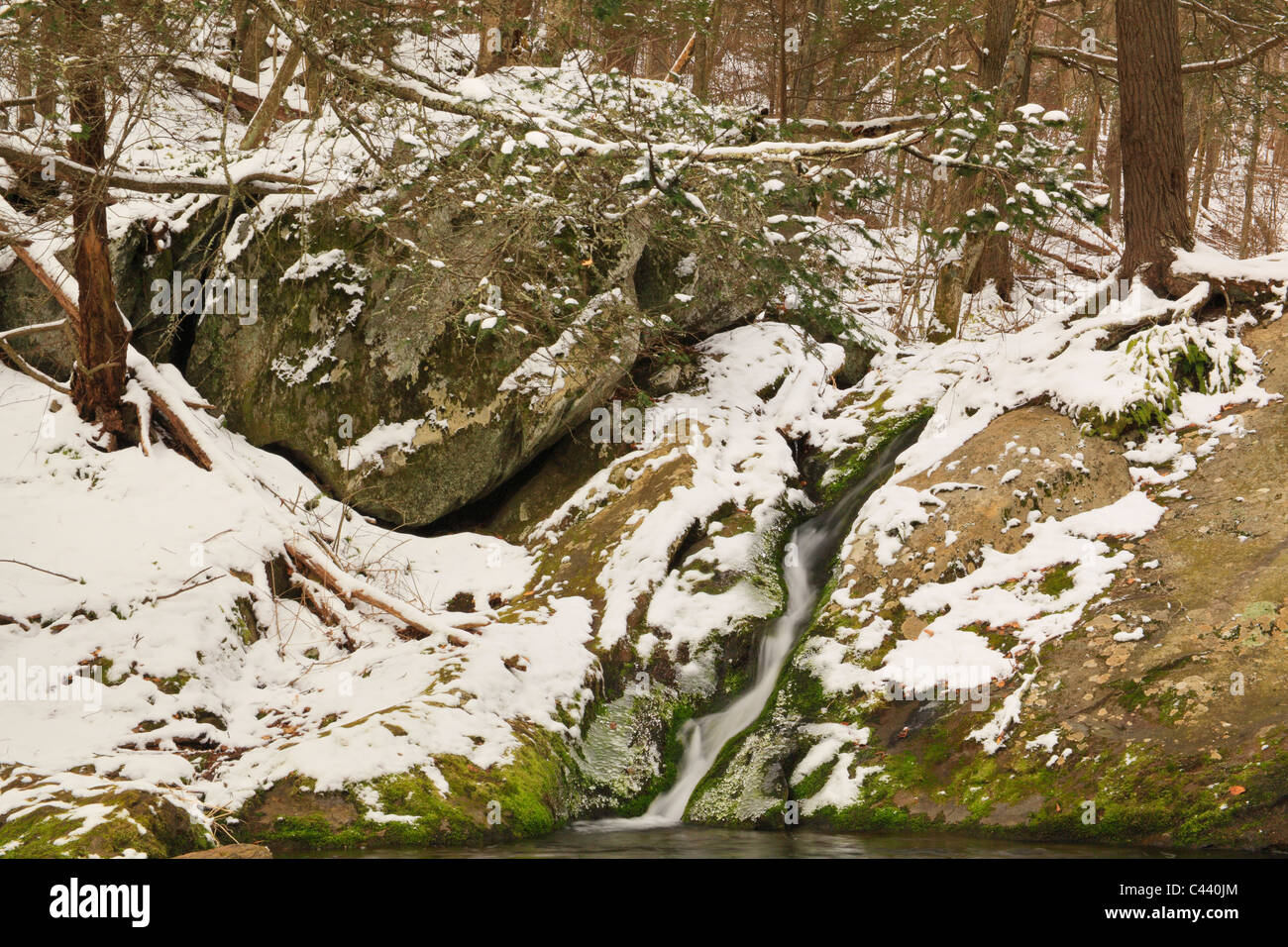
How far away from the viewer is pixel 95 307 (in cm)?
827

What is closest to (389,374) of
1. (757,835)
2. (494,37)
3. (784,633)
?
(494,37)

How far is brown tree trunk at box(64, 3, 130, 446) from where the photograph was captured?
7.28m

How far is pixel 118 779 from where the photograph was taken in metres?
5.06

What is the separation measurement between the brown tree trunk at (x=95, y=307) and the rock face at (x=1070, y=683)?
646cm

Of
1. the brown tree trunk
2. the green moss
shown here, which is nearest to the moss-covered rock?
the brown tree trunk

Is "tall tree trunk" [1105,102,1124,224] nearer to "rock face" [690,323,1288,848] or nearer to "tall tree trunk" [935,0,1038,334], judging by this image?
"tall tree trunk" [935,0,1038,334]

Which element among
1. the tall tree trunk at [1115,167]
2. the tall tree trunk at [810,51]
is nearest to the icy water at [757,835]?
the tall tree trunk at [810,51]

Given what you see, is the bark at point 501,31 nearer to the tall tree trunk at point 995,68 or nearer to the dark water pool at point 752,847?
the tall tree trunk at point 995,68

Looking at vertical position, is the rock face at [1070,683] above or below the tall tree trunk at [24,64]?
below

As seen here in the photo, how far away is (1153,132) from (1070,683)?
4.94 meters

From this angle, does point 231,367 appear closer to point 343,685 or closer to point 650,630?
point 343,685

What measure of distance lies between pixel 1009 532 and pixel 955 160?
108 inches

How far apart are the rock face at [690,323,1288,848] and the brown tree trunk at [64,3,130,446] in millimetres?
6457

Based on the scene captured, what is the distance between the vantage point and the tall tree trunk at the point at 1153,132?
753cm
